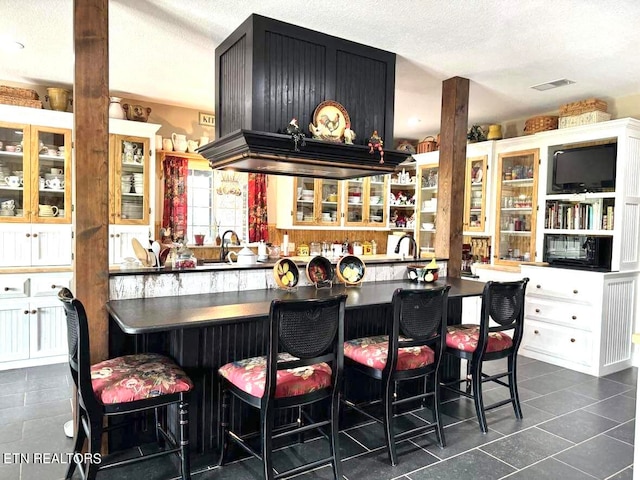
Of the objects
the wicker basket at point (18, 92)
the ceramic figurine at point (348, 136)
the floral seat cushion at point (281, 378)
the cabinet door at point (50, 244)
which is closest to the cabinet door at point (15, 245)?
the cabinet door at point (50, 244)

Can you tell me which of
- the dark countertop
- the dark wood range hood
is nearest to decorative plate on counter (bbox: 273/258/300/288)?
Answer: the dark countertop

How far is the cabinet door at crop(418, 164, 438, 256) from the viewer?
6.20 meters

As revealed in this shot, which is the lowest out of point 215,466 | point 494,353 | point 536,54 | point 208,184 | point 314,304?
point 215,466

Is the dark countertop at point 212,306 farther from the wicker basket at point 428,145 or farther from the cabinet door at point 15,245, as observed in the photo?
the wicker basket at point 428,145

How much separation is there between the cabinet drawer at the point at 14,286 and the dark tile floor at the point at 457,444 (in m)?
0.73

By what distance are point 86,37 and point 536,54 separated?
3.12 m

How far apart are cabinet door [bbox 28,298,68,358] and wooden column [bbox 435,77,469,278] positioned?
3593 millimetres

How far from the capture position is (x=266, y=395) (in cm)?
209

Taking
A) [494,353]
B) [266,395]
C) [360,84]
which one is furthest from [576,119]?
[266,395]

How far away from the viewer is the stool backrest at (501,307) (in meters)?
2.90

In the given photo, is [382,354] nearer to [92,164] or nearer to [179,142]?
[92,164]

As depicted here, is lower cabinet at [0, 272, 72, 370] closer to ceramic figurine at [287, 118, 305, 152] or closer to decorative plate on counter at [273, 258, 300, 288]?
decorative plate on counter at [273, 258, 300, 288]

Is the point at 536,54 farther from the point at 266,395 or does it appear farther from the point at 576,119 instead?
the point at 266,395

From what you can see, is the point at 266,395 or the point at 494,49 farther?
the point at 494,49
